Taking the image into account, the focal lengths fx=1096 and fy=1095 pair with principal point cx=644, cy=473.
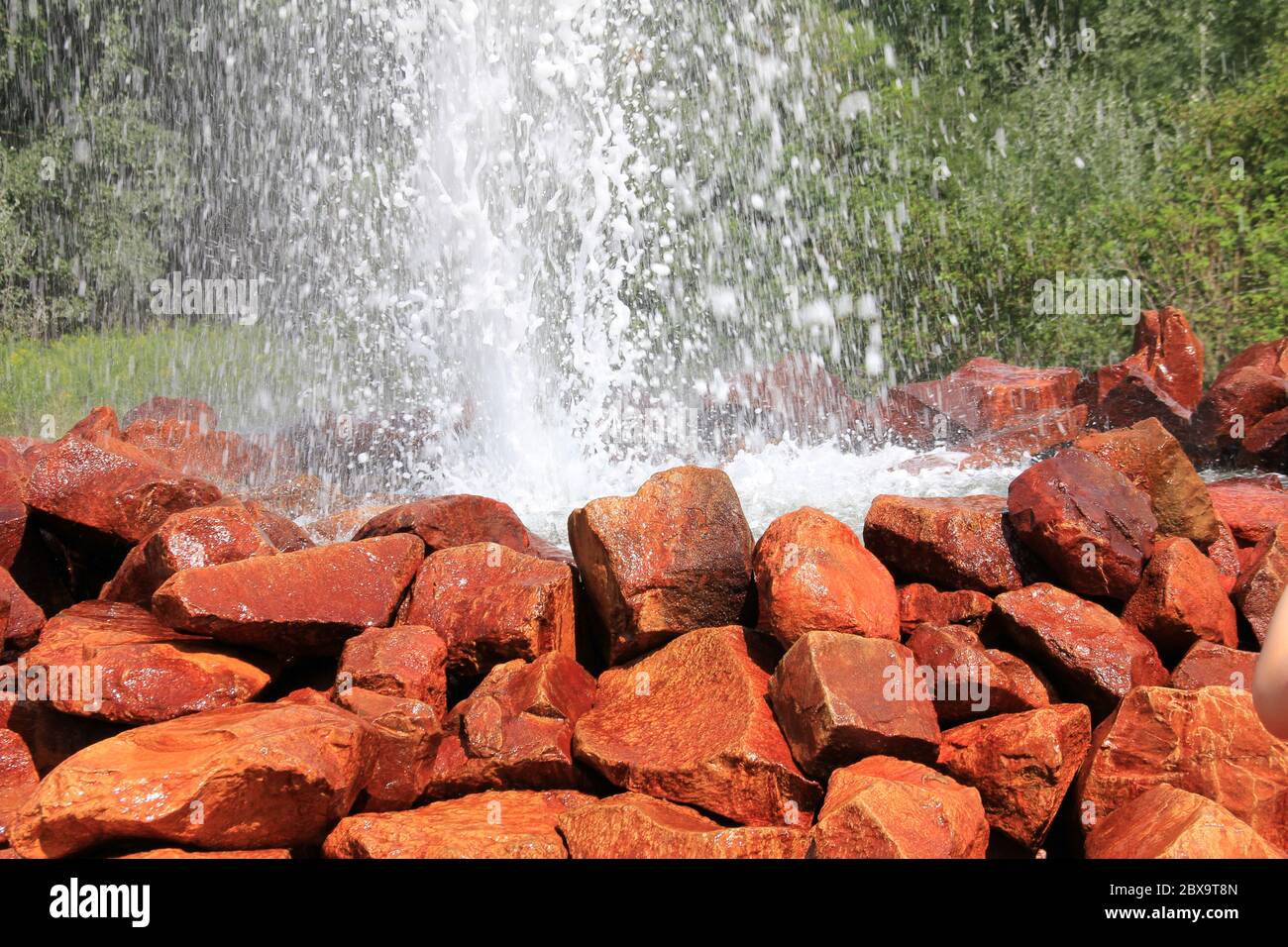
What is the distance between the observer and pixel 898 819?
259 cm

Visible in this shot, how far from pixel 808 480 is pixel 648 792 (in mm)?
3721

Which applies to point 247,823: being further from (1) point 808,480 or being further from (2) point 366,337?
(2) point 366,337

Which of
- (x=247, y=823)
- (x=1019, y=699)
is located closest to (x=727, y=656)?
(x=1019, y=699)

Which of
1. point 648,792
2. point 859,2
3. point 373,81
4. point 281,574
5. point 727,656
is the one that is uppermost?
point 859,2

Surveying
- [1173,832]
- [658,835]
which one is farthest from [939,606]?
[658,835]

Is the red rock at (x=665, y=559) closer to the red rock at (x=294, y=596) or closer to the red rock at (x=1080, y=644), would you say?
the red rock at (x=294, y=596)

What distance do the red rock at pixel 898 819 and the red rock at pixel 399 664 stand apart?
4.36 ft

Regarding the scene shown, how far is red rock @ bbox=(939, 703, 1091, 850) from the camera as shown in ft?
9.93

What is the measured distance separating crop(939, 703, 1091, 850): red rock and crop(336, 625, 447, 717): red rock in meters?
1.57

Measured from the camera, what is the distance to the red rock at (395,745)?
122 inches

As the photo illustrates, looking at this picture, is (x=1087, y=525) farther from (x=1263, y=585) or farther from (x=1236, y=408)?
(x=1236, y=408)

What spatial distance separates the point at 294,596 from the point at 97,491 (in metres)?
1.34

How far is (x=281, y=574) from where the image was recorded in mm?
3520

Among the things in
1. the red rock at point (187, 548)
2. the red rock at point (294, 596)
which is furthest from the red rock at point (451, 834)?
the red rock at point (187, 548)
